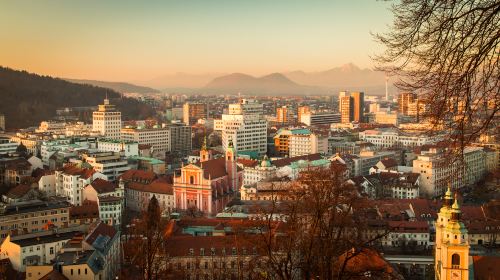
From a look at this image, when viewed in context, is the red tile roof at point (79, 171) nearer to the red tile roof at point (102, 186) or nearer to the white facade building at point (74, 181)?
the white facade building at point (74, 181)

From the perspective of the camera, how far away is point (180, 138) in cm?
5091

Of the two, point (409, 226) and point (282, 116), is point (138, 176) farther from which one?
point (282, 116)

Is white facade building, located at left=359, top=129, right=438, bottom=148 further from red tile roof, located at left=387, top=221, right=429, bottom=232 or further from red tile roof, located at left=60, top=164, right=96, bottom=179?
red tile roof, located at left=60, top=164, right=96, bottom=179

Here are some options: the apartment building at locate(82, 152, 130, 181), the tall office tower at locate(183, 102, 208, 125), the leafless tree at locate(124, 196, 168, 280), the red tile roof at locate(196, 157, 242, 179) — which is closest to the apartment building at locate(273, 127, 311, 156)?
the apartment building at locate(82, 152, 130, 181)

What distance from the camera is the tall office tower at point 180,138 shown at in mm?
50219

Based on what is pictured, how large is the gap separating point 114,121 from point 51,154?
11570mm

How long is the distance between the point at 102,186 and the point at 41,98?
170ft

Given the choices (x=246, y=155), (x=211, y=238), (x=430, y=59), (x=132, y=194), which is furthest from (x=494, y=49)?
(x=246, y=155)

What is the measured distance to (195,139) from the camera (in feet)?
178

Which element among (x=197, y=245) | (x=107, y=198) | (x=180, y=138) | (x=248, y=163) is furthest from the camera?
(x=180, y=138)

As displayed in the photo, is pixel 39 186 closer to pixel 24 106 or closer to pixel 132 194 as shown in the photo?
pixel 132 194

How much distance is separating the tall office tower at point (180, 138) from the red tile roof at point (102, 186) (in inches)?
866

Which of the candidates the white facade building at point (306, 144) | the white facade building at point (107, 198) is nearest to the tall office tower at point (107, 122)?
the white facade building at point (306, 144)

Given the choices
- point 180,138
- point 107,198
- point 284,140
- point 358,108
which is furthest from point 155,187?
point 358,108
